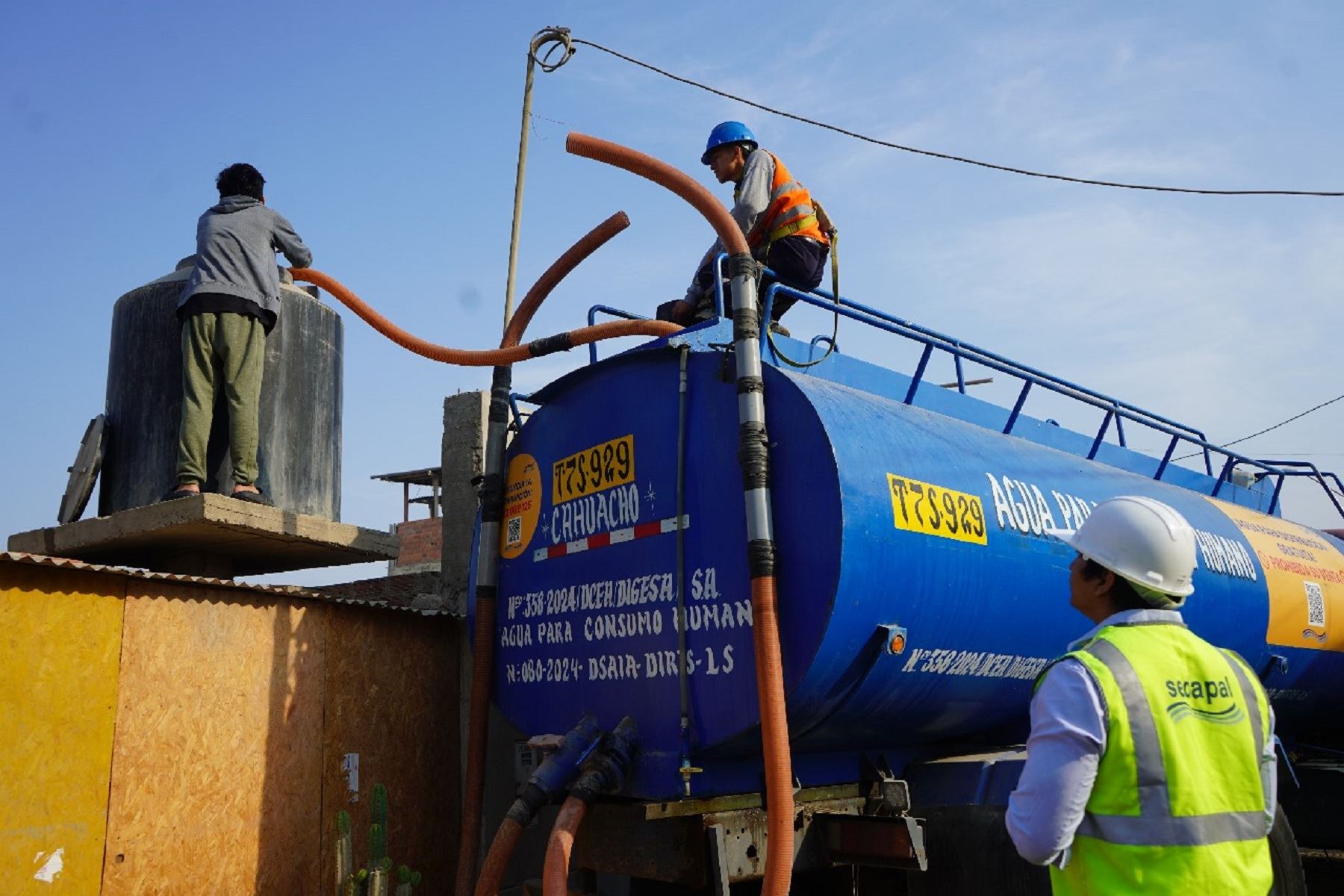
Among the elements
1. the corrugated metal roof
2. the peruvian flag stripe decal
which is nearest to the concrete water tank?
the corrugated metal roof

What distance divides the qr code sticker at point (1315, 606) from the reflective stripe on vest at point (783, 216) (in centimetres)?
438

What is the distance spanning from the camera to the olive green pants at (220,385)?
555 centimetres

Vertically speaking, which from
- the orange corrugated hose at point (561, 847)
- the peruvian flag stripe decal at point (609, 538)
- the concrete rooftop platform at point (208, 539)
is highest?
the concrete rooftop platform at point (208, 539)

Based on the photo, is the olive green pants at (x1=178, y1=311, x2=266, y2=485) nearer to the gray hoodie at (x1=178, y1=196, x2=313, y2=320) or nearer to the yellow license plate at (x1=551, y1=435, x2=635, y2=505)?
the gray hoodie at (x1=178, y1=196, x2=313, y2=320)

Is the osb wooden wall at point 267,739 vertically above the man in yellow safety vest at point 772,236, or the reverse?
the man in yellow safety vest at point 772,236

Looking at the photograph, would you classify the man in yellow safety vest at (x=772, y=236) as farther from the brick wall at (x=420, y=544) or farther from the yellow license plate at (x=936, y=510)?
the brick wall at (x=420, y=544)

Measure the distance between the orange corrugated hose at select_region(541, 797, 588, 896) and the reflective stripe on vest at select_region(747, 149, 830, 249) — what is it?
9.65ft

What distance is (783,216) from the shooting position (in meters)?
5.64

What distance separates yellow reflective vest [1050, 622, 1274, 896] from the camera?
96.4 inches

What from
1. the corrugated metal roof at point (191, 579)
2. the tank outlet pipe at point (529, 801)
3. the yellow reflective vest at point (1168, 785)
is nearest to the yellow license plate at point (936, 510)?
the tank outlet pipe at point (529, 801)

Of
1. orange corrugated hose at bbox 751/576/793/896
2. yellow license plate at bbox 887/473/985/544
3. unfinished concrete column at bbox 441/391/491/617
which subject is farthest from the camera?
unfinished concrete column at bbox 441/391/491/617

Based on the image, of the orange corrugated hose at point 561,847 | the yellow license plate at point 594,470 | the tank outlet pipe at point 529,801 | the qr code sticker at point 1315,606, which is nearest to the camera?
the orange corrugated hose at point 561,847

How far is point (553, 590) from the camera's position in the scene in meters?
5.18

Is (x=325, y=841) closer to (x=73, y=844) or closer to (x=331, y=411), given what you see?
(x=73, y=844)
